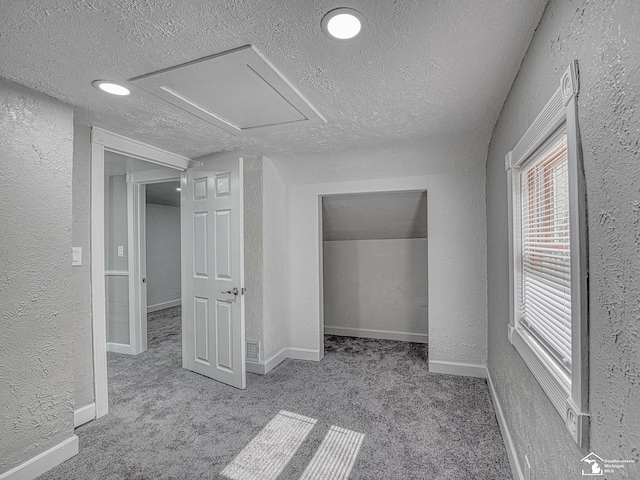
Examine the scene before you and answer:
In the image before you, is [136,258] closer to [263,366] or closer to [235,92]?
[263,366]

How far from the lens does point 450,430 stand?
2.13m

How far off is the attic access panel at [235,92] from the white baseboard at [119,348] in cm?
288

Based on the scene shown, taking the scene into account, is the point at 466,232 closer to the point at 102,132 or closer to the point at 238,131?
the point at 238,131

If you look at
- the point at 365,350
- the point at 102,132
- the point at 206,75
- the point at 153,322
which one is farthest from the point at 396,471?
the point at 153,322

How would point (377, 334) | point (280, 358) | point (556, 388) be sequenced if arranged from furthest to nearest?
point (377, 334) < point (280, 358) < point (556, 388)

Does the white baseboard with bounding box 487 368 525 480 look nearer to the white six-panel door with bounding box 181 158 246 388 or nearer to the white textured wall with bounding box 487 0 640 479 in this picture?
the white textured wall with bounding box 487 0 640 479

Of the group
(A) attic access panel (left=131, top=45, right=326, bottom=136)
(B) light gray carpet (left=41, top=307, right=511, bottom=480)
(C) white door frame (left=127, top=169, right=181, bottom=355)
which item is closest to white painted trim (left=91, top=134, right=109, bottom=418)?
(B) light gray carpet (left=41, top=307, right=511, bottom=480)

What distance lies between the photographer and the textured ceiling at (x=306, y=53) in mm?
1155

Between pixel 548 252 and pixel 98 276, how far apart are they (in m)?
2.76

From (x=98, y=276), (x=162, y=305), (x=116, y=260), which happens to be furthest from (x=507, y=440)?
(x=162, y=305)

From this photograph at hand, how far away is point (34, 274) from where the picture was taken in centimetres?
179

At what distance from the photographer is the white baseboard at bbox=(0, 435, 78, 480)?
5.52 ft

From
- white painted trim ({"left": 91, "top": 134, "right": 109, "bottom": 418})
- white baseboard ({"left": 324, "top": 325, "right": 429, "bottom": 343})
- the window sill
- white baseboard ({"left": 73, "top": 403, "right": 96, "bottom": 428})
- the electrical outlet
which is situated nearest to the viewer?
the window sill

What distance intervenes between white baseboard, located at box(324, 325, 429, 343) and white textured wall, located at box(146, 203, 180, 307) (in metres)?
3.47
